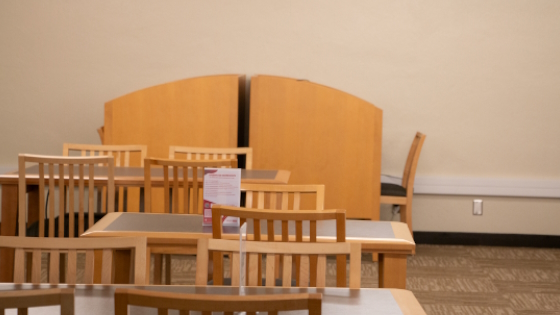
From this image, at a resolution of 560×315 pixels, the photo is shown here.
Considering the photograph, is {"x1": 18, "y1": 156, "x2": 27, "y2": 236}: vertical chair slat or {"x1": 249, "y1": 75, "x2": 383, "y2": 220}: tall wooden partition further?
{"x1": 249, "y1": 75, "x2": 383, "y2": 220}: tall wooden partition

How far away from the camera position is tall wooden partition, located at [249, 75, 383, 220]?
4.50m

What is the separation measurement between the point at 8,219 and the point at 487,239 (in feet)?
12.0

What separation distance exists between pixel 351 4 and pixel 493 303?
263cm

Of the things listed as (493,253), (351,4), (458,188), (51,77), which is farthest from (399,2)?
(51,77)

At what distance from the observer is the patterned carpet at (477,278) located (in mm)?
3561

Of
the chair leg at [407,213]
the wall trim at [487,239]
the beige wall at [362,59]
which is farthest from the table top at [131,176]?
the wall trim at [487,239]

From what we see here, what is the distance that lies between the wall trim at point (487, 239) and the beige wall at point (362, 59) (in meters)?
0.10

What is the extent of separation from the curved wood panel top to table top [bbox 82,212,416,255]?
1.89 metres

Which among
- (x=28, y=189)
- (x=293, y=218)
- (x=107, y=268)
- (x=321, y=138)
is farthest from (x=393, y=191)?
(x=107, y=268)

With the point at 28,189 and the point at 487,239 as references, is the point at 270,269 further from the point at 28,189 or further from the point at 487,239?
the point at 487,239

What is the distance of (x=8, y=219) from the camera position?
3326mm

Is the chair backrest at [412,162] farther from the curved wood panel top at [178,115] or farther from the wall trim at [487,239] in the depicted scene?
the curved wood panel top at [178,115]

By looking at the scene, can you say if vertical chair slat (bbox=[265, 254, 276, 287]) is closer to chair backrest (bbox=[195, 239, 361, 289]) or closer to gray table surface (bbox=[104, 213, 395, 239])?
chair backrest (bbox=[195, 239, 361, 289])

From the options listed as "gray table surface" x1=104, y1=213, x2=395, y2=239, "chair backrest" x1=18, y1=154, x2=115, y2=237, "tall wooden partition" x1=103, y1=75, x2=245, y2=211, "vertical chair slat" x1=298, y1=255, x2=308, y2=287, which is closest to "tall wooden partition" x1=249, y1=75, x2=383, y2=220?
"tall wooden partition" x1=103, y1=75, x2=245, y2=211
